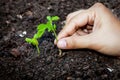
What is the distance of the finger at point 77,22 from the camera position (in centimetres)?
204

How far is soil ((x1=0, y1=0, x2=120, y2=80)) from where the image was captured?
1849mm

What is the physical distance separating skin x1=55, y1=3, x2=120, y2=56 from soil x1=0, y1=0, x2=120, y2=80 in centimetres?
11

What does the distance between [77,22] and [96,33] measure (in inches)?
8.8

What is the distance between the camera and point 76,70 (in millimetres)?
1883

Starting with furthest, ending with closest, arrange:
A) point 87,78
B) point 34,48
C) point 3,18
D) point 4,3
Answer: point 4,3 → point 3,18 → point 34,48 → point 87,78

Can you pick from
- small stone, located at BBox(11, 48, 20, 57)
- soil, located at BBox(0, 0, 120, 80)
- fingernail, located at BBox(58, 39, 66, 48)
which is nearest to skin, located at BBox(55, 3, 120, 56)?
fingernail, located at BBox(58, 39, 66, 48)

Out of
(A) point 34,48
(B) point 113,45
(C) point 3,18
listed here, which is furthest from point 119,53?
(C) point 3,18

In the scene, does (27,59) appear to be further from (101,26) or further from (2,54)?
(101,26)

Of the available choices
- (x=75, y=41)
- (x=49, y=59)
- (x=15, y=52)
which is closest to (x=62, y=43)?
(x=75, y=41)

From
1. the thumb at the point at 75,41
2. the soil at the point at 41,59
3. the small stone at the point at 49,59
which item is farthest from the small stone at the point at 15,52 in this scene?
the thumb at the point at 75,41

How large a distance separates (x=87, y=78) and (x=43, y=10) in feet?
3.32

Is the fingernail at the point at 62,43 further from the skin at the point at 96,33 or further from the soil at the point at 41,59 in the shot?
the soil at the point at 41,59

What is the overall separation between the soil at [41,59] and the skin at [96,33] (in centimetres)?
11

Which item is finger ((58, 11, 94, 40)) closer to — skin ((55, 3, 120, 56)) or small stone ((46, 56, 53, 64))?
skin ((55, 3, 120, 56))
